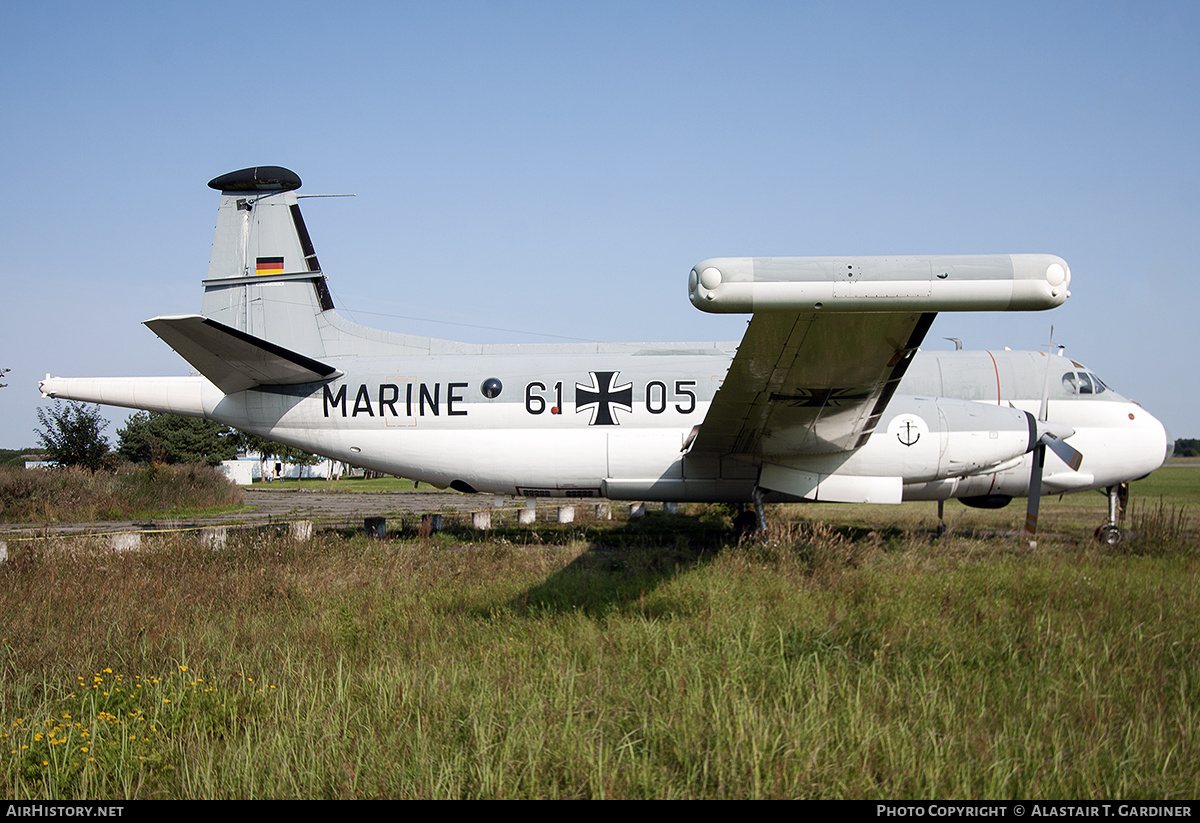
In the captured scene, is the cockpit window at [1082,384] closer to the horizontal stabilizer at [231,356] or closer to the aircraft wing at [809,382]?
the aircraft wing at [809,382]

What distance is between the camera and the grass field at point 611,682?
2.89m

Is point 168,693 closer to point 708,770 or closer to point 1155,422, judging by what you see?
point 708,770

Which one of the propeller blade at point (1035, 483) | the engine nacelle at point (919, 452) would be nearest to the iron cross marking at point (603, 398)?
the engine nacelle at point (919, 452)

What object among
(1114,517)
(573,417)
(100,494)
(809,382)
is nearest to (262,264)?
(573,417)

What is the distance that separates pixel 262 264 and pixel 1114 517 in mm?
16667

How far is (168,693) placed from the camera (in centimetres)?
392

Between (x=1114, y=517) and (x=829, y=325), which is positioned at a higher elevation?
(x=829, y=325)

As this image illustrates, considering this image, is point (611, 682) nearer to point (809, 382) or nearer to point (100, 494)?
point (809, 382)

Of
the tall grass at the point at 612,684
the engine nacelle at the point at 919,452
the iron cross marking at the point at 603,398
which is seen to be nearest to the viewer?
the tall grass at the point at 612,684

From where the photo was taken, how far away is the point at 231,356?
11234 mm

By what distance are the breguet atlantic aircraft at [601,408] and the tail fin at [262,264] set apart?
29 millimetres

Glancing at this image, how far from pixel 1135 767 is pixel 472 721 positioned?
307 cm

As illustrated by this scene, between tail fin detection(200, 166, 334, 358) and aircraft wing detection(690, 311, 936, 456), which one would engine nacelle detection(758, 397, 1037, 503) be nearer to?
aircraft wing detection(690, 311, 936, 456)
